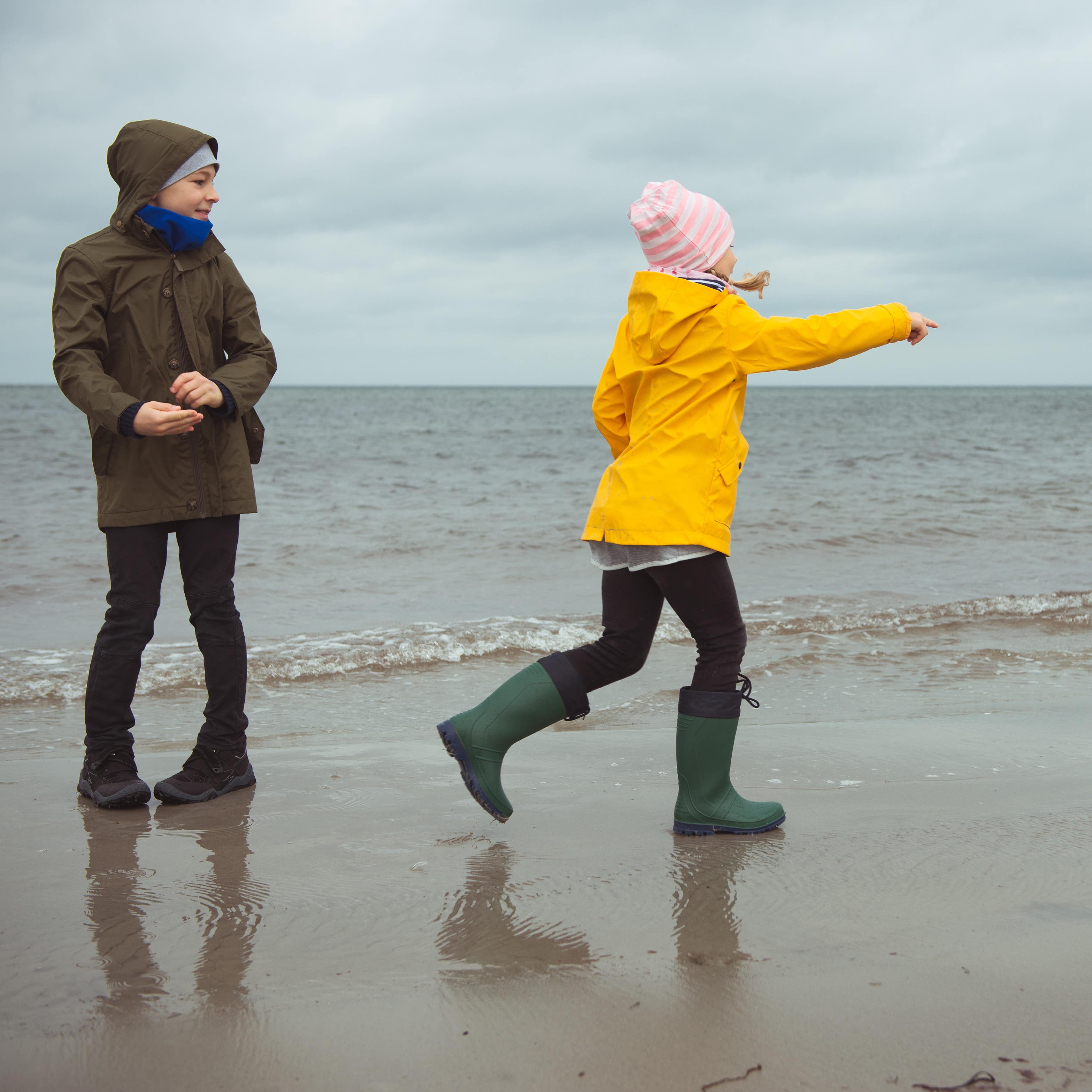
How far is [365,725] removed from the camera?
4.28 metres

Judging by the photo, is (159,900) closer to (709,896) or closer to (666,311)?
(709,896)

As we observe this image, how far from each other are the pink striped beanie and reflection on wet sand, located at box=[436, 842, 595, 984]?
154cm

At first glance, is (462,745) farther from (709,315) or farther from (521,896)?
(709,315)

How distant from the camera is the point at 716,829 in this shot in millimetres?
2691

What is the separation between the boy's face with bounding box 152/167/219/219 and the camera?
2912 millimetres

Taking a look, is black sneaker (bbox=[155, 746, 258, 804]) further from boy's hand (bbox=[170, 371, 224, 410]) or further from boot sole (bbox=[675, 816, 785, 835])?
boot sole (bbox=[675, 816, 785, 835])

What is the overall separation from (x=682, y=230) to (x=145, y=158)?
4.90 feet

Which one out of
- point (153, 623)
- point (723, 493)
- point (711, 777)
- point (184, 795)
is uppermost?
point (723, 493)

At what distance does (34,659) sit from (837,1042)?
16.5 ft

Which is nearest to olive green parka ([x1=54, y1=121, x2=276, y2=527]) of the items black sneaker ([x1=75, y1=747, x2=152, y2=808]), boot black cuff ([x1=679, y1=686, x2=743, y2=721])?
black sneaker ([x1=75, y1=747, x2=152, y2=808])

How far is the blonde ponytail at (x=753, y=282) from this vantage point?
271 cm

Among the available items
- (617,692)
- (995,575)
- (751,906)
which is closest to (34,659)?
(617,692)

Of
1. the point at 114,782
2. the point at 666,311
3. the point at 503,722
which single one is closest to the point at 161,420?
the point at 114,782

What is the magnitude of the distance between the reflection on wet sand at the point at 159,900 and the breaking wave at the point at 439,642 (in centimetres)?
202
